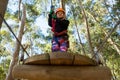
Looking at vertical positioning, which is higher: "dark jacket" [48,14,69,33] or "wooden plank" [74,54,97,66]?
"dark jacket" [48,14,69,33]

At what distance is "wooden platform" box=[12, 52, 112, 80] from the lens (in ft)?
6.63

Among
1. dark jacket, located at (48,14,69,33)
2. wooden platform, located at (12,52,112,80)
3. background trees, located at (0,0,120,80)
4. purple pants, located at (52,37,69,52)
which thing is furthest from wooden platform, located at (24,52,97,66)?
background trees, located at (0,0,120,80)

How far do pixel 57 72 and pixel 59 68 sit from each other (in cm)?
4

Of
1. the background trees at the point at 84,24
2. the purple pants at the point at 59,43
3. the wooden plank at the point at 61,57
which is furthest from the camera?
the background trees at the point at 84,24

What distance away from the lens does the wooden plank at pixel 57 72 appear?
6.73 ft

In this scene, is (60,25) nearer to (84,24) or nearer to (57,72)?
(57,72)

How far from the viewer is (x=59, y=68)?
82.0 inches

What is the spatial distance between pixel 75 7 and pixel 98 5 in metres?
1.12

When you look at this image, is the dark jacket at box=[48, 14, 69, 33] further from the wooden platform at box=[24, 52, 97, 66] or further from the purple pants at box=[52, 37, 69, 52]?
the wooden platform at box=[24, 52, 97, 66]

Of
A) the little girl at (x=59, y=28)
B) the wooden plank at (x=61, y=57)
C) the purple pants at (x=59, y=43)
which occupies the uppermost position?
the little girl at (x=59, y=28)

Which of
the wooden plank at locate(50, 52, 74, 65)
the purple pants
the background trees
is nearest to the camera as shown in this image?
the wooden plank at locate(50, 52, 74, 65)

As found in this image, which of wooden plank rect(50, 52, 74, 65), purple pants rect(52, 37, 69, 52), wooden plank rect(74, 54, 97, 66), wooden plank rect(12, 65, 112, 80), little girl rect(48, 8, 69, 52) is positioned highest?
little girl rect(48, 8, 69, 52)

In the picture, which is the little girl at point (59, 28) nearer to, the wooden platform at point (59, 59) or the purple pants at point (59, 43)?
the purple pants at point (59, 43)

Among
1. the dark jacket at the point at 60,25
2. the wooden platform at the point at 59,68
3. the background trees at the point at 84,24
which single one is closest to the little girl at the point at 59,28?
the dark jacket at the point at 60,25
